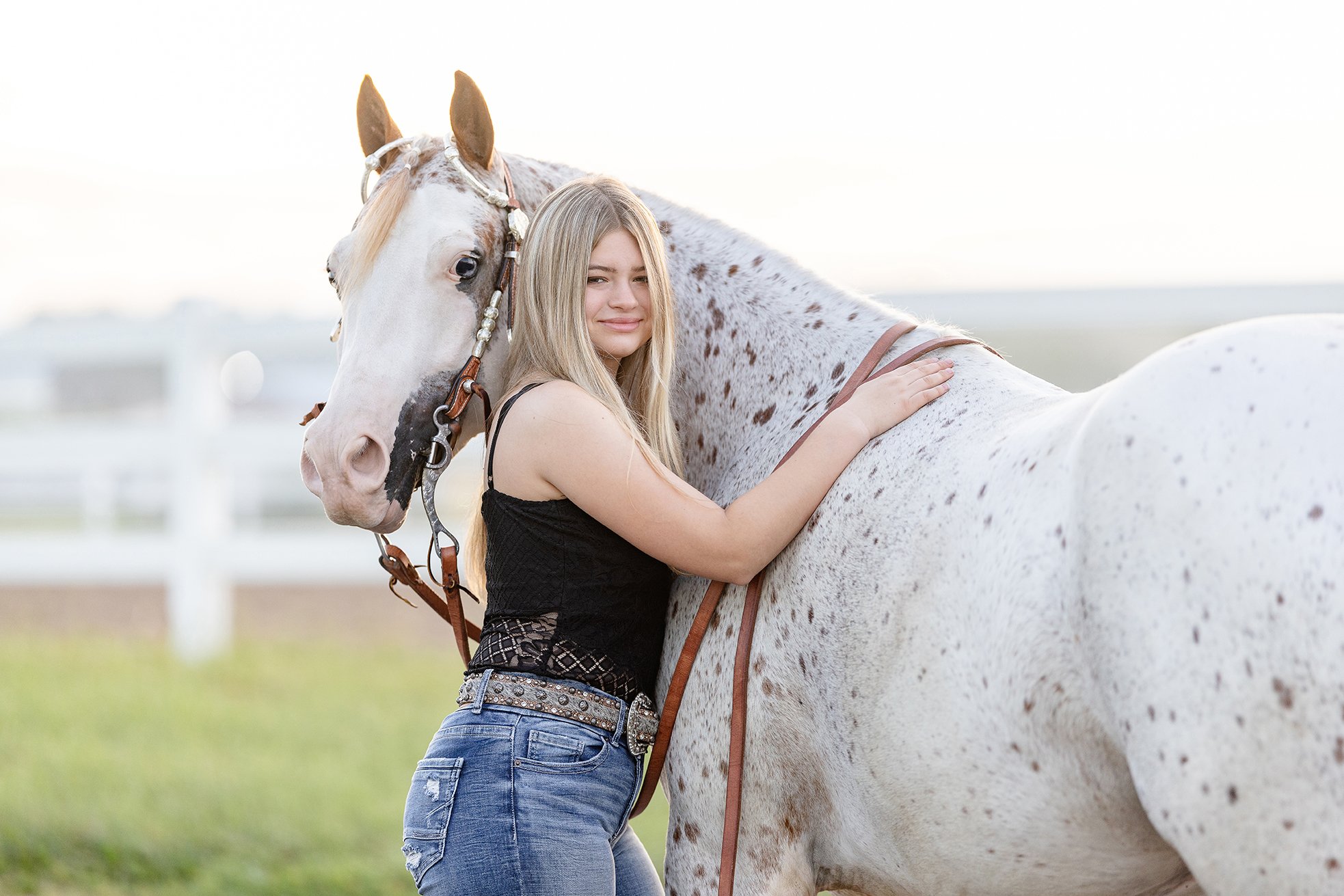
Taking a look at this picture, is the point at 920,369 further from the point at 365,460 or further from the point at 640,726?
the point at 365,460

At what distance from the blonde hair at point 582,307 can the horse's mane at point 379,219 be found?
245 millimetres

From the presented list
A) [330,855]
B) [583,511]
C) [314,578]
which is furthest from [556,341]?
[314,578]

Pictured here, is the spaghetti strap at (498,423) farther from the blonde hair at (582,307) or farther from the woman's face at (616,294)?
the woman's face at (616,294)

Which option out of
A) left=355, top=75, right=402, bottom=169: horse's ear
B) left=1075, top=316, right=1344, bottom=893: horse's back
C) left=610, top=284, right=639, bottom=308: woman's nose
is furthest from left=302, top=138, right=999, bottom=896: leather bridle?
left=1075, top=316, right=1344, bottom=893: horse's back

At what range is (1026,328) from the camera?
5.43 meters

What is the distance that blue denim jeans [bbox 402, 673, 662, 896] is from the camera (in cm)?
182

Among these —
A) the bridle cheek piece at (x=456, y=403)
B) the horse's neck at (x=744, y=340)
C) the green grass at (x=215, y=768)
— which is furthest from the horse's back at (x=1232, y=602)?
the green grass at (x=215, y=768)

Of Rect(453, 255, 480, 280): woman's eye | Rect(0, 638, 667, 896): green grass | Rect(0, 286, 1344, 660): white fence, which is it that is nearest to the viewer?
Rect(453, 255, 480, 280): woman's eye

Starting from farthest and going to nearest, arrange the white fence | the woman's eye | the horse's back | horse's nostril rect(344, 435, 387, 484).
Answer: the white fence → the woman's eye → horse's nostril rect(344, 435, 387, 484) → the horse's back

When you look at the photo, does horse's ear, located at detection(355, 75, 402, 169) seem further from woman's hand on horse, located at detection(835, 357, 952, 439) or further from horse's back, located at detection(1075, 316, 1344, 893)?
horse's back, located at detection(1075, 316, 1344, 893)

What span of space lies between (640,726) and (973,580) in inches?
27.0

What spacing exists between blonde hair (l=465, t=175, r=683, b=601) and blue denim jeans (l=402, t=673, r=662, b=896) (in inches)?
17.3

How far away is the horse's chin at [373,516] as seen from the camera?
2.06 meters

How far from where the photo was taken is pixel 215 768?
473 centimetres
